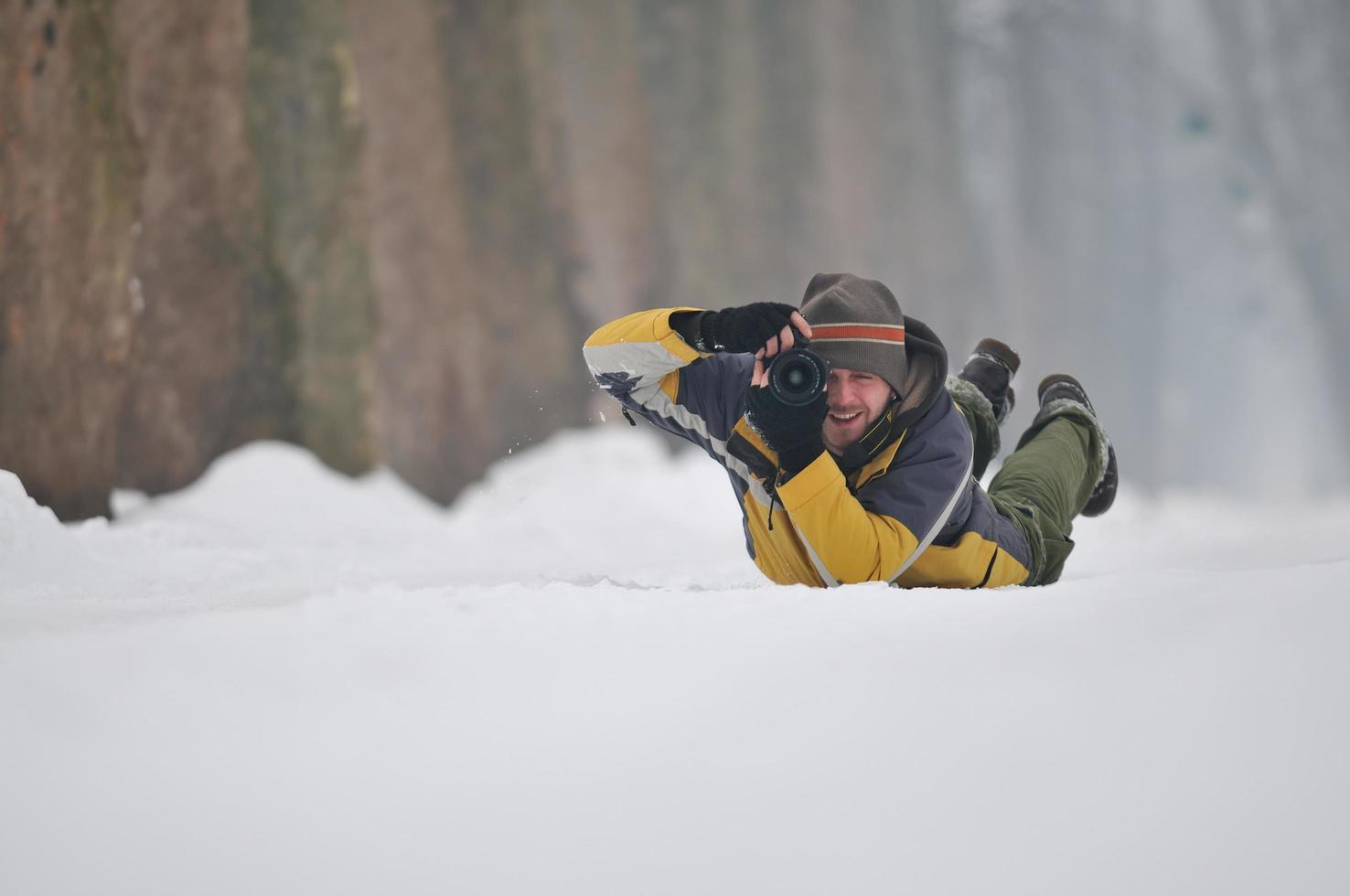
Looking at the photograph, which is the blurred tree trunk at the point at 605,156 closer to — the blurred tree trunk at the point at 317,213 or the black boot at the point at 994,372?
the blurred tree trunk at the point at 317,213

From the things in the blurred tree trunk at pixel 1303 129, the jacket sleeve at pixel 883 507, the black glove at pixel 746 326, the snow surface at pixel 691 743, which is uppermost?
the blurred tree trunk at pixel 1303 129

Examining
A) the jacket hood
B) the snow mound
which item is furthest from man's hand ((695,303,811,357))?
the snow mound

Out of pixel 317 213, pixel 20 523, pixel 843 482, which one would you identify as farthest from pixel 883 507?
pixel 317 213

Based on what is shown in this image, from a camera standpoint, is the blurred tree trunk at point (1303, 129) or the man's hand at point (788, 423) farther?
the blurred tree trunk at point (1303, 129)

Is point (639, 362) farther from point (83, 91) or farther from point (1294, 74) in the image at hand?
point (1294, 74)

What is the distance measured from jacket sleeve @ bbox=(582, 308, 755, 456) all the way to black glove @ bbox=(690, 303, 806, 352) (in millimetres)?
65

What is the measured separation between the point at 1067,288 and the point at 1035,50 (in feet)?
8.50

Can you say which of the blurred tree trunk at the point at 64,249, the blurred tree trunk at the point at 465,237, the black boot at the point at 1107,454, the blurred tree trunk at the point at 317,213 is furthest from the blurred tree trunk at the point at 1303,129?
the blurred tree trunk at the point at 64,249

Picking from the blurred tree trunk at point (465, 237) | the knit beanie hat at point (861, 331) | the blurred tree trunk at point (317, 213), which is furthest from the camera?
the blurred tree trunk at point (465, 237)

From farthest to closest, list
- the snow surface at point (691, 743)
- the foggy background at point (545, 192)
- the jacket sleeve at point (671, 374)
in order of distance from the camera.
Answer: the foggy background at point (545, 192) < the jacket sleeve at point (671, 374) < the snow surface at point (691, 743)

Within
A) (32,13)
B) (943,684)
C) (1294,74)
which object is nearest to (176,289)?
(32,13)

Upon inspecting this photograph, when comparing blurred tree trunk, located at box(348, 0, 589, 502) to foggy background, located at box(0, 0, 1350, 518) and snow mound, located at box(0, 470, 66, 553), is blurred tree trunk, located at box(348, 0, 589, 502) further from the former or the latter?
snow mound, located at box(0, 470, 66, 553)

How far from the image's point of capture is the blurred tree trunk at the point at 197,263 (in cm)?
354

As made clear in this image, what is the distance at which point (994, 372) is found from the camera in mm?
2414
